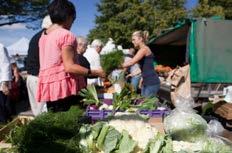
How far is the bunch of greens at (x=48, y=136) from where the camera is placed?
9.95 ft

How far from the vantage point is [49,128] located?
3125 millimetres

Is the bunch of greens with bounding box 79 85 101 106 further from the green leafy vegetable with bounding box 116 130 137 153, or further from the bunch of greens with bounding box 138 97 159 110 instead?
the green leafy vegetable with bounding box 116 130 137 153

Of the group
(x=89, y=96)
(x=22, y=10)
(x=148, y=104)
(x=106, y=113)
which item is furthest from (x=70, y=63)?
(x=22, y=10)

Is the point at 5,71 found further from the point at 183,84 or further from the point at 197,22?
the point at 197,22

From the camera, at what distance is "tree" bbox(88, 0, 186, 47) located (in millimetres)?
41812

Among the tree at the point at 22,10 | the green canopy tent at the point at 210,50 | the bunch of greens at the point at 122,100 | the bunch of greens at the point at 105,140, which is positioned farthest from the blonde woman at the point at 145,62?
the tree at the point at 22,10

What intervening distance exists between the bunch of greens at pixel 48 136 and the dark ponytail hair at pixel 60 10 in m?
0.99

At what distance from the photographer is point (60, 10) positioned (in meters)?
3.93

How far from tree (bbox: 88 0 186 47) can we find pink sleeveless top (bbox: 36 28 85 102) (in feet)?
121

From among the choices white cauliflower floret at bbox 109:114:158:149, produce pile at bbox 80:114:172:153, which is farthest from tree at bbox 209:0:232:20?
produce pile at bbox 80:114:172:153

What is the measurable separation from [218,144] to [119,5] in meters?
43.4

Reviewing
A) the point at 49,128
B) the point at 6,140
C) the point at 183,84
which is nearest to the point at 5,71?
the point at 6,140

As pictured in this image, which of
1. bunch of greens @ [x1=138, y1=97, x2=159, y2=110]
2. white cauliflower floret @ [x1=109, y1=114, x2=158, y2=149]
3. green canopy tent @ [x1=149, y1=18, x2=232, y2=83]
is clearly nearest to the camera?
white cauliflower floret @ [x1=109, y1=114, x2=158, y2=149]

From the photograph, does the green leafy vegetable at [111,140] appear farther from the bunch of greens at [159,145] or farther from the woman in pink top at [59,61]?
the woman in pink top at [59,61]
